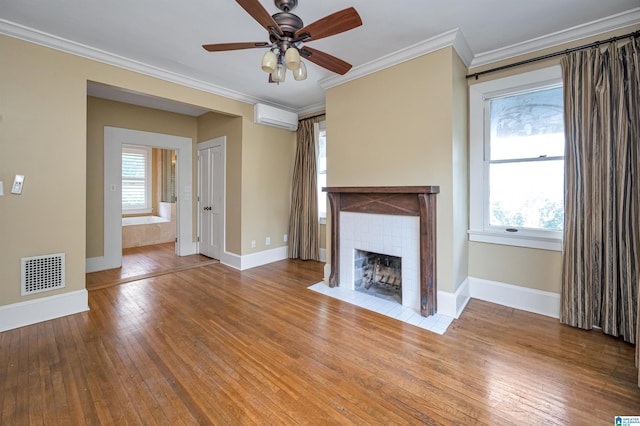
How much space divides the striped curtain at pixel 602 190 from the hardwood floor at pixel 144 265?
4835 mm

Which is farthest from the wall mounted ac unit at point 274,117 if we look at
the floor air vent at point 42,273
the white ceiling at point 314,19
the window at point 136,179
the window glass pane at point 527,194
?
the window at point 136,179

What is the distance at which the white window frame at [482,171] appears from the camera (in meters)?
2.83

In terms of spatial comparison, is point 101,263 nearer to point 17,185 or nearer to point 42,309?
point 42,309

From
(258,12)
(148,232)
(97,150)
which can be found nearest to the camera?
(258,12)

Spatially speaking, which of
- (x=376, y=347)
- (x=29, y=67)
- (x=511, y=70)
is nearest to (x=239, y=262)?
(x=376, y=347)

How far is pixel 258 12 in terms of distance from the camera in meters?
1.65

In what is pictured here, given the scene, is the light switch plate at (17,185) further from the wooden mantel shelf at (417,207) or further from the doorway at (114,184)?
the wooden mantel shelf at (417,207)

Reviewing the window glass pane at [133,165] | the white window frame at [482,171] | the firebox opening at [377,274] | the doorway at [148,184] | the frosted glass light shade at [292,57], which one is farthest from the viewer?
the window glass pane at [133,165]

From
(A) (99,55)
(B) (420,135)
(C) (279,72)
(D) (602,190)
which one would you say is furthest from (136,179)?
(D) (602,190)

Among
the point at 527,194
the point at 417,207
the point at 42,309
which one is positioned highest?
the point at 527,194

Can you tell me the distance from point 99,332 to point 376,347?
2412 mm

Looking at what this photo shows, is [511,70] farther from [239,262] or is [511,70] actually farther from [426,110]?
[239,262]

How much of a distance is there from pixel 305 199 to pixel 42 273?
3.42m

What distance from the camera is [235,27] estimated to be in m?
2.51
